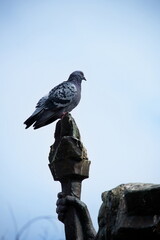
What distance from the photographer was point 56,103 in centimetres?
852

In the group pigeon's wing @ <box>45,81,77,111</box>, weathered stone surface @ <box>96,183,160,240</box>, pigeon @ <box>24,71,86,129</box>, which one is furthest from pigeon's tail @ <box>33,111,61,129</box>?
weathered stone surface @ <box>96,183,160,240</box>

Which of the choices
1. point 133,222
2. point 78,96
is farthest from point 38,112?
point 133,222

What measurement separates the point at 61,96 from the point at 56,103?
198 millimetres

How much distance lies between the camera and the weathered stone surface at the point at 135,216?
3871mm

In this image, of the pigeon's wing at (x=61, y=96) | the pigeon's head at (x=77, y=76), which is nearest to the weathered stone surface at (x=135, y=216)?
the pigeon's wing at (x=61, y=96)

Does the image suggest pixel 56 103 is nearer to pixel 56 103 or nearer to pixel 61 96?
pixel 56 103

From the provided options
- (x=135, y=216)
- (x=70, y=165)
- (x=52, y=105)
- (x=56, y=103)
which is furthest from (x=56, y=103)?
(x=135, y=216)

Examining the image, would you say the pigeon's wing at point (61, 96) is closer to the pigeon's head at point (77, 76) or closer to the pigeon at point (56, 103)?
the pigeon at point (56, 103)

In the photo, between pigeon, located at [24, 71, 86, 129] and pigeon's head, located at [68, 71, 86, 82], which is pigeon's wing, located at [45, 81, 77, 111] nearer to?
pigeon, located at [24, 71, 86, 129]

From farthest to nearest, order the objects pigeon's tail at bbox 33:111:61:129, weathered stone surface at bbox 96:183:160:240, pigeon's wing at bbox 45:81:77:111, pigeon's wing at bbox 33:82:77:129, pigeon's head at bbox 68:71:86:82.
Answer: pigeon's head at bbox 68:71:86:82
pigeon's wing at bbox 45:81:77:111
pigeon's wing at bbox 33:82:77:129
pigeon's tail at bbox 33:111:61:129
weathered stone surface at bbox 96:183:160:240

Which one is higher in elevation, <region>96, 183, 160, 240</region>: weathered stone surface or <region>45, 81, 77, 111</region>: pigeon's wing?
<region>45, 81, 77, 111</region>: pigeon's wing

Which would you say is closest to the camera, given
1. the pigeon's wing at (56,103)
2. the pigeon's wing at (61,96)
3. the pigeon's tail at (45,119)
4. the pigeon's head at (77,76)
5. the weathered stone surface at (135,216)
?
the weathered stone surface at (135,216)

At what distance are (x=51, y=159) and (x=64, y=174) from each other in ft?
1.23

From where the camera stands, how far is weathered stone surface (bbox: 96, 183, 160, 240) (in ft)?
12.7
